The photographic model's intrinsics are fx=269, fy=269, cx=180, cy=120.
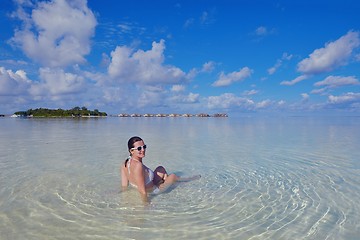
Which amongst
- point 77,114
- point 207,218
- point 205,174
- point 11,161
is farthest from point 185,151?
point 77,114

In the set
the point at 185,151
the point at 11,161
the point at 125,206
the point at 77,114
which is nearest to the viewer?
the point at 125,206

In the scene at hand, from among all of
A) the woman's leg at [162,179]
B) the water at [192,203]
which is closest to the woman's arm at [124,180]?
the water at [192,203]

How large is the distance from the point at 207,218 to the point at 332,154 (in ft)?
34.1

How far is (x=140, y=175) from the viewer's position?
6.12 m

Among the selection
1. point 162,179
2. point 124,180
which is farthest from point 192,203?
point 124,180

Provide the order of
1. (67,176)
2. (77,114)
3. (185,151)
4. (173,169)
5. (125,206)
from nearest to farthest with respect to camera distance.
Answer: (125,206) < (67,176) < (173,169) < (185,151) < (77,114)

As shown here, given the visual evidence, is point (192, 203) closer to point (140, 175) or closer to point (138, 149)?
point (140, 175)

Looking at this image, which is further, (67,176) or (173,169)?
(173,169)

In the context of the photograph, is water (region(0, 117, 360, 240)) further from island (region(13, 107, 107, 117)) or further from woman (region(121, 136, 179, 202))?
island (region(13, 107, 107, 117))

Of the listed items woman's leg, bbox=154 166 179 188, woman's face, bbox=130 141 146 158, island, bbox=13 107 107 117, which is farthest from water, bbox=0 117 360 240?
island, bbox=13 107 107 117

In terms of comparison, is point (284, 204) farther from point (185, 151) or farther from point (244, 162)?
point (185, 151)

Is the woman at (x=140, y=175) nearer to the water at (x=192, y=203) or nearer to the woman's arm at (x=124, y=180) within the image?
the woman's arm at (x=124, y=180)

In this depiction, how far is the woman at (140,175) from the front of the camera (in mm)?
6145

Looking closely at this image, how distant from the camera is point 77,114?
465ft
